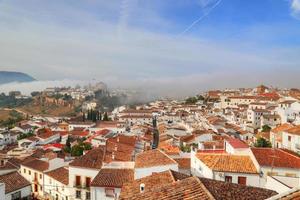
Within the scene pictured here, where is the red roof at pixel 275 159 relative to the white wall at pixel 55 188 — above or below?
above

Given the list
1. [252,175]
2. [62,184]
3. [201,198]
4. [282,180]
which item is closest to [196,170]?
[252,175]

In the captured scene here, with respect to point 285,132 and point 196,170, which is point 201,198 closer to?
point 196,170

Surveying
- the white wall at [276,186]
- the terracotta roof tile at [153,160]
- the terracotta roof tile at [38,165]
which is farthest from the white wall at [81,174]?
the white wall at [276,186]

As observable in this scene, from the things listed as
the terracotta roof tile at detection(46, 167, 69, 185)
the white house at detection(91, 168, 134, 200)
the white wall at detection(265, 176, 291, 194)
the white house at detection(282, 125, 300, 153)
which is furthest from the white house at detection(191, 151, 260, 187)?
the white house at detection(282, 125, 300, 153)

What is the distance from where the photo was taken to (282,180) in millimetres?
16203

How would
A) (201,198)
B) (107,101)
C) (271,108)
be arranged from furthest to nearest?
(107,101) → (271,108) → (201,198)

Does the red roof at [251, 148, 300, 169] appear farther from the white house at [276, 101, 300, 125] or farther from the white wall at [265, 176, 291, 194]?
the white house at [276, 101, 300, 125]

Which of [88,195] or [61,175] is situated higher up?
[61,175]

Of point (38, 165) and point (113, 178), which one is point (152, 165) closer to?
point (113, 178)

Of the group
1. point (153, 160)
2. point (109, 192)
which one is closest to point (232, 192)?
point (109, 192)

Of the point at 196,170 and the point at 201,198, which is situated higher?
the point at 201,198

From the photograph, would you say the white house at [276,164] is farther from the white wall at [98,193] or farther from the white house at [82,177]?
the white house at [82,177]

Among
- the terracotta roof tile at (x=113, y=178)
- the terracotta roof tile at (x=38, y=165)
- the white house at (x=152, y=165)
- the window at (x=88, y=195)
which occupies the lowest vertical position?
the window at (x=88, y=195)

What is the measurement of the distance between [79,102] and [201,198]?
15815 centimetres
